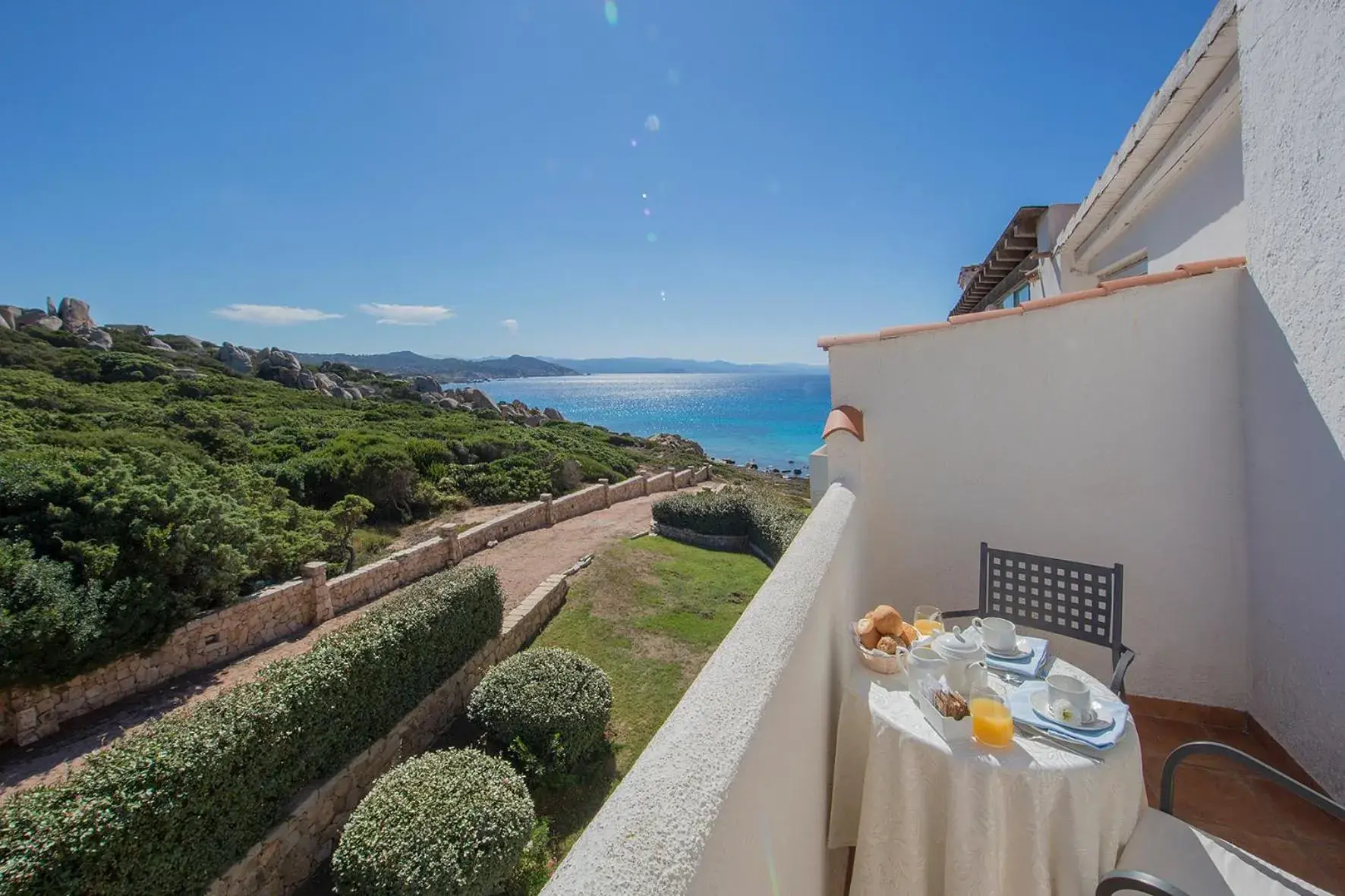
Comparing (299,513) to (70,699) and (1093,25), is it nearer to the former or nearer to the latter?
(70,699)

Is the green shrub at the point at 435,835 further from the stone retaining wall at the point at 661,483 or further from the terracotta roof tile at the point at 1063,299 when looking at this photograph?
the stone retaining wall at the point at 661,483

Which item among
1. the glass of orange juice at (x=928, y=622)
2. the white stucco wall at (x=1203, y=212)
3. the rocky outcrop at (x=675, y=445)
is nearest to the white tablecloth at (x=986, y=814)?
the glass of orange juice at (x=928, y=622)

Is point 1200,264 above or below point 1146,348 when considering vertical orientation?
above

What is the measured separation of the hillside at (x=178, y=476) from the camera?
24.3 feet

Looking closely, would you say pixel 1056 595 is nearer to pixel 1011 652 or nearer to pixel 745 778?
pixel 1011 652

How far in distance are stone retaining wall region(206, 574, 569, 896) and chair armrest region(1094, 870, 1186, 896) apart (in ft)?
21.4

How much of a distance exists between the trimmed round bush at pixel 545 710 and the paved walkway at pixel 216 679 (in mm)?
2931

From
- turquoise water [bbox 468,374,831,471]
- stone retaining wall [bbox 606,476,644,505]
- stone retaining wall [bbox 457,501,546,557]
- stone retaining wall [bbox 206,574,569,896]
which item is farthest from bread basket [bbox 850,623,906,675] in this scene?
turquoise water [bbox 468,374,831,471]

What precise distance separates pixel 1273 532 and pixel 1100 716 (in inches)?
93.9

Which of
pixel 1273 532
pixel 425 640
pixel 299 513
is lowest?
pixel 425 640

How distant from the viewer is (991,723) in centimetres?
211

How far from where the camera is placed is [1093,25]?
22.0 ft

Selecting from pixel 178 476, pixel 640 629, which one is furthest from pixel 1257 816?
pixel 178 476

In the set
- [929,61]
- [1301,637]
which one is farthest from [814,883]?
[929,61]
